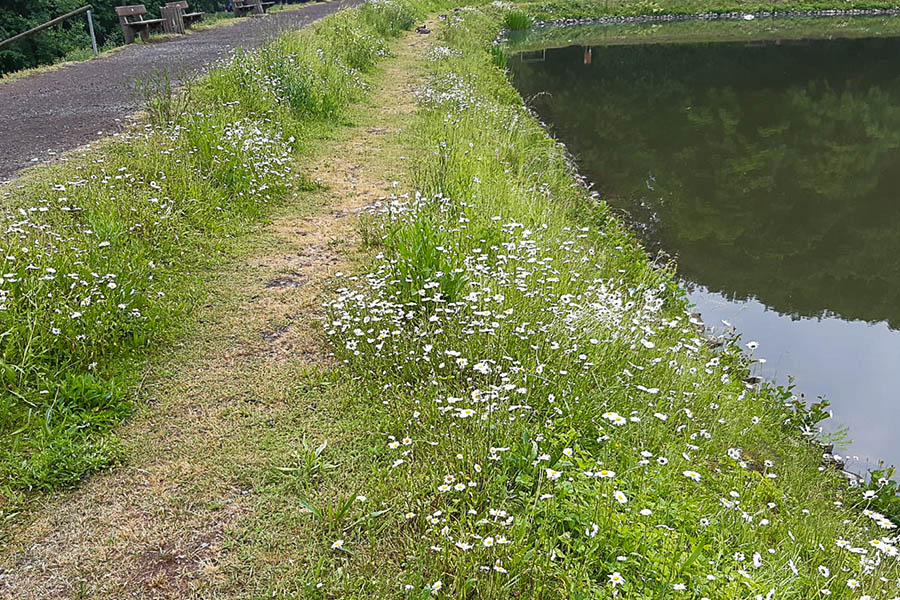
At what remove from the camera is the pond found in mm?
6793

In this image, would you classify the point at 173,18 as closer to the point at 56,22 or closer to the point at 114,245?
the point at 56,22

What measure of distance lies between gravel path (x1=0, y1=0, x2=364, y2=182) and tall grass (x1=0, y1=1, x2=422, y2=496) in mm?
831

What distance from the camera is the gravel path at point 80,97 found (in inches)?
287

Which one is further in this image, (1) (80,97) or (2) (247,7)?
(2) (247,7)

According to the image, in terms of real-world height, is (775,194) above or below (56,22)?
below

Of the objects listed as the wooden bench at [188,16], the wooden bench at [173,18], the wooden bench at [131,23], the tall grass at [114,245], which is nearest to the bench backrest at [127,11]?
the wooden bench at [131,23]

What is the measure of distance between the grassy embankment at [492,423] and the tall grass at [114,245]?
26mm

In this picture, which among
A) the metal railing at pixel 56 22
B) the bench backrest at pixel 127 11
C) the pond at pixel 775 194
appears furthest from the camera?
the bench backrest at pixel 127 11

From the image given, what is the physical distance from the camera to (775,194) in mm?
11133

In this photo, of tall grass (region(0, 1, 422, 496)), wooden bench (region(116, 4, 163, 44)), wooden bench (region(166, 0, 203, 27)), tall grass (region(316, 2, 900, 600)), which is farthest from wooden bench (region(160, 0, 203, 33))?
tall grass (region(316, 2, 900, 600))

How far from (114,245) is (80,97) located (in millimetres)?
6619

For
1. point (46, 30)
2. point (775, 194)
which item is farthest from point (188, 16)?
point (775, 194)

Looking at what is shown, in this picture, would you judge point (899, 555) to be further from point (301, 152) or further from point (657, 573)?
point (301, 152)

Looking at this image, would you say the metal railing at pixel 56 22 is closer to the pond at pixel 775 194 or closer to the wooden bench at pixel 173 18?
the wooden bench at pixel 173 18
